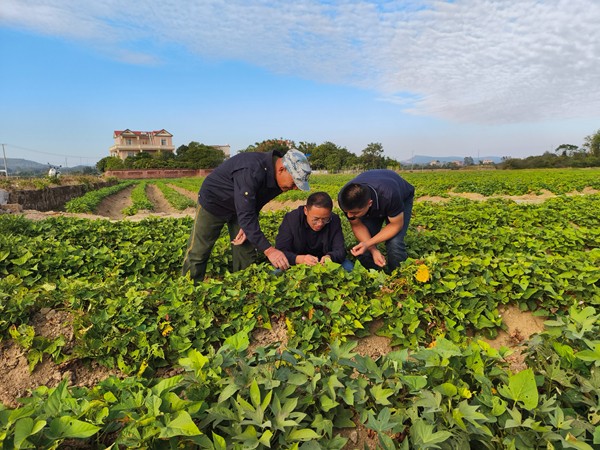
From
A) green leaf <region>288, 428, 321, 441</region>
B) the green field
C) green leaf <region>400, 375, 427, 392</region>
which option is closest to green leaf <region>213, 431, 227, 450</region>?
the green field

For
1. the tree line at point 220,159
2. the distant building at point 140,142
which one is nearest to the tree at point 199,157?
the tree line at point 220,159

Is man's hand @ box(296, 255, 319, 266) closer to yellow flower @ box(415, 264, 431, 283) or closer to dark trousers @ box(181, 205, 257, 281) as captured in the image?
dark trousers @ box(181, 205, 257, 281)

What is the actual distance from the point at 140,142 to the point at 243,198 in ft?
307

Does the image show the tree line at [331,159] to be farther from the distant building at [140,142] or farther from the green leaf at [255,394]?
the green leaf at [255,394]

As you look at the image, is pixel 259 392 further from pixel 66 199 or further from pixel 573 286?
pixel 66 199

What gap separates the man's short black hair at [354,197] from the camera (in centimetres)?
355

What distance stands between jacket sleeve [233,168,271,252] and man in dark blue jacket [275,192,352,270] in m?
0.48

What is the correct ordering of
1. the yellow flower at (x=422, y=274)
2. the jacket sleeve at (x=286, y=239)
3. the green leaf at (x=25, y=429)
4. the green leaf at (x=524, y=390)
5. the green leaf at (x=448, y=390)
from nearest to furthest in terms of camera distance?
the green leaf at (x=25, y=429) < the green leaf at (x=524, y=390) < the green leaf at (x=448, y=390) < the yellow flower at (x=422, y=274) < the jacket sleeve at (x=286, y=239)

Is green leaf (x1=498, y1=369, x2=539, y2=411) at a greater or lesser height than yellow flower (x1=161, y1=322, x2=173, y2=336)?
greater

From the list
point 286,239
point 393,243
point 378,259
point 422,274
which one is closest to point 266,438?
point 422,274

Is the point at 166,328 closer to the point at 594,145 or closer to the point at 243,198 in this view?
the point at 243,198

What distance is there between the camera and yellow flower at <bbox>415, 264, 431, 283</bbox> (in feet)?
10.1

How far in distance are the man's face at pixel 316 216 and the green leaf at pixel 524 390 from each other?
229 cm

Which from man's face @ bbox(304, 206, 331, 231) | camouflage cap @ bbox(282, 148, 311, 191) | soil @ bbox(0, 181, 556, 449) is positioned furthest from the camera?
man's face @ bbox(304, 206, 331, 231)
